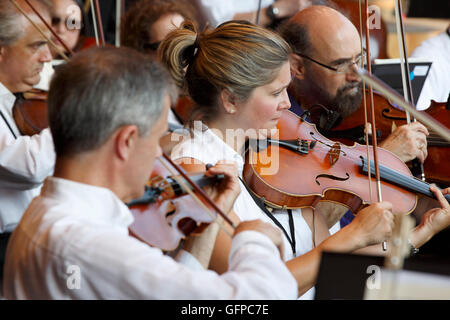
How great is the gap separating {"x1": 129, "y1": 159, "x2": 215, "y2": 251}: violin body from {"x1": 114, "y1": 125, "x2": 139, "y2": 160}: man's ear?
20 centimetres

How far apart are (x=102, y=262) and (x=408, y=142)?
1464mm

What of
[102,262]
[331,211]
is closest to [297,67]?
[331,211]

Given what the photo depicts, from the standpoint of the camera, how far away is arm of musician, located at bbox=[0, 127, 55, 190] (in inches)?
69.3

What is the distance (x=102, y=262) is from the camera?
35.4 inches

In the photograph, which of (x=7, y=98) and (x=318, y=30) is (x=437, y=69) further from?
(x=7, y=98)

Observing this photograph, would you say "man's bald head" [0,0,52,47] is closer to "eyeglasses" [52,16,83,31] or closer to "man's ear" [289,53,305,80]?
"eyeglasses" [52,16,83,31]

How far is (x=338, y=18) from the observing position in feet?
7.81

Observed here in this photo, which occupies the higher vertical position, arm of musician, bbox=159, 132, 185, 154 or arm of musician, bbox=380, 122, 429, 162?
arm of musician, bbox=159, 132, 185, 154

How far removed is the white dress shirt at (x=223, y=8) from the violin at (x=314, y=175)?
1589 mm

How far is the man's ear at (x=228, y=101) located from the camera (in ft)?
5.49

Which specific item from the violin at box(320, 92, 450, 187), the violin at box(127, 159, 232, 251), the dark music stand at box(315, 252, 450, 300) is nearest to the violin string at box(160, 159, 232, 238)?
the violin at box(127, 159, 232, 251)

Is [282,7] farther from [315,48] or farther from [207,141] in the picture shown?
[207,141]

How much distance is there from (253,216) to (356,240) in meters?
0.28
